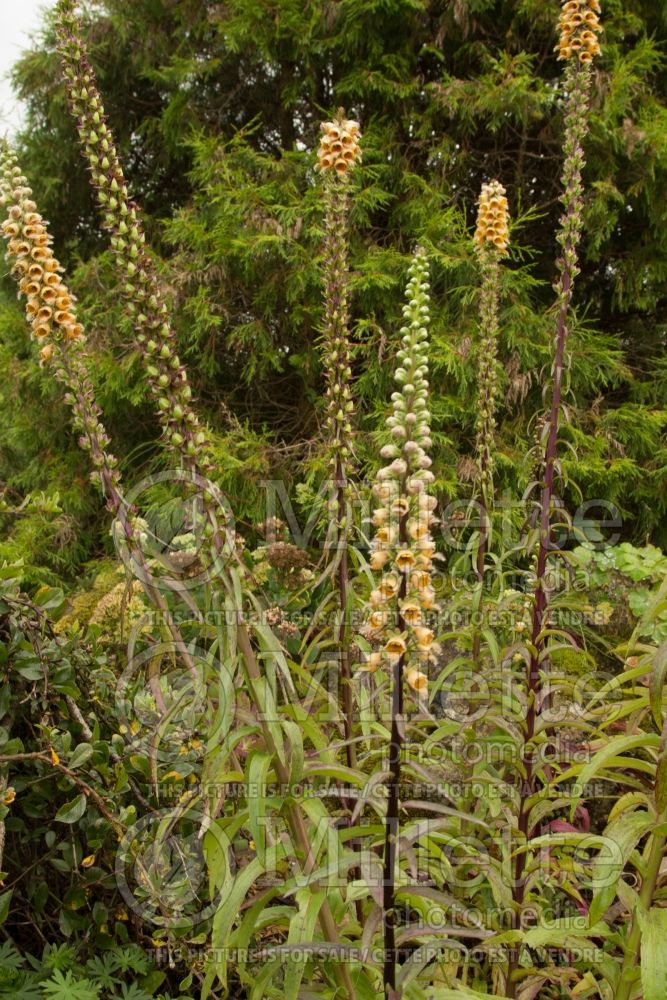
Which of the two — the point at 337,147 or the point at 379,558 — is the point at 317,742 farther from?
the point at 337,147

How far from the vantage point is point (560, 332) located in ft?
8.31

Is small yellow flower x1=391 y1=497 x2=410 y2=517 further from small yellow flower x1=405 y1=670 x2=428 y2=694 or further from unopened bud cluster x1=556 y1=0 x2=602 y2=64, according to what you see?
unopened bud cluster x1=556 y1=0 x2=602 y2=64

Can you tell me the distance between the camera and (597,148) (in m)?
5.47

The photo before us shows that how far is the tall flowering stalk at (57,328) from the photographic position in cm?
198

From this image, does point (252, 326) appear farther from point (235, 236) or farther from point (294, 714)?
point (294, 714)

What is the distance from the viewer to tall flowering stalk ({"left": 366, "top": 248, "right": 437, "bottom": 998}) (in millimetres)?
1489

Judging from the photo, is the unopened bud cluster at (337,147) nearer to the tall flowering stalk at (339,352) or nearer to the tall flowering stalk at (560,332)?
the tall flowering stalk at (339,352)

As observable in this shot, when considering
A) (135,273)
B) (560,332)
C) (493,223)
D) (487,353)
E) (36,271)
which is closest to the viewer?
(135,273)

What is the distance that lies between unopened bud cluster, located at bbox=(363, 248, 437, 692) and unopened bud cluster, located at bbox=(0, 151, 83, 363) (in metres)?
1.02

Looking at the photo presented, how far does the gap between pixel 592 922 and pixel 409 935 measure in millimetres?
495

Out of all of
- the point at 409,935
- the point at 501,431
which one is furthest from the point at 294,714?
the point at 501,431

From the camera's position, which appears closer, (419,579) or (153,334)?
(419,579)

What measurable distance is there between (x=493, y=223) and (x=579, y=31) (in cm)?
70

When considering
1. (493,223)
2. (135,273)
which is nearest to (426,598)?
(135,273)
